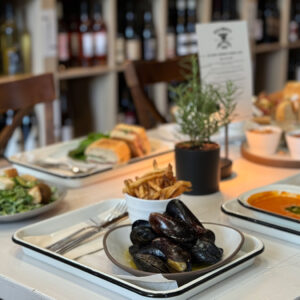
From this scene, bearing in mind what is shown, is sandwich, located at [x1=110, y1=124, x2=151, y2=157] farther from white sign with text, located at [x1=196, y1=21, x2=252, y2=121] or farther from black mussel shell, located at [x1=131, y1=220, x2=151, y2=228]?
black mussel shell, located at [x1=131, y1=220, x2=151, y2=228]

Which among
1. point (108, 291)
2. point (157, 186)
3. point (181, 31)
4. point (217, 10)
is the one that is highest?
point (217, 10)

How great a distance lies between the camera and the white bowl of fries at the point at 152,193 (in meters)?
1.03

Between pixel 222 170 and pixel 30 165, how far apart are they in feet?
1.47

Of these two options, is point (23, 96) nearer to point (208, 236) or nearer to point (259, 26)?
point (208, 236)

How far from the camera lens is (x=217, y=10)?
12.2 ft

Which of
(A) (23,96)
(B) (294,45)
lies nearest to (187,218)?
(A) (23,96)

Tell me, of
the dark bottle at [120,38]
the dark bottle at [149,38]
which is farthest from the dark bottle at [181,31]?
the dark bottle at [120,38]

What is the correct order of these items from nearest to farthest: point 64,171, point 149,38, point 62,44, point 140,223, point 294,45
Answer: point 140,223, point 64,171, point 62,44, point 149,38, point 294,45

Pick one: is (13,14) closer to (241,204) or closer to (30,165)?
(30,165)

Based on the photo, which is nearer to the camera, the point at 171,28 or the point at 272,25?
the point at 171,28

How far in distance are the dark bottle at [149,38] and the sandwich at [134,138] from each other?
5.23 feet

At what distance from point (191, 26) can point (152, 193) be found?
101 inches

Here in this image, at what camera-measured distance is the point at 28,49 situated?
106 inches

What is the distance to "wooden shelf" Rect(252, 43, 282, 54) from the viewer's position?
3754 mm
